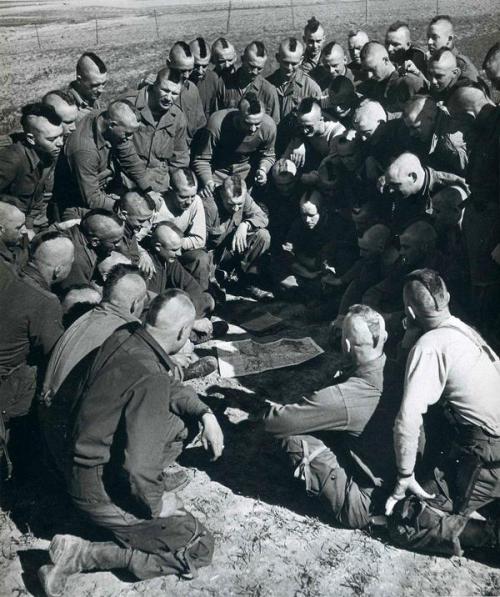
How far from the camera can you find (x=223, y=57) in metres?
8.03

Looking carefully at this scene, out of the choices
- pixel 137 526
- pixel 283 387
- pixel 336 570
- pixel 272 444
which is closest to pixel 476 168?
pixel 283 387

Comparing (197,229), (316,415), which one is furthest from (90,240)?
(316,415)

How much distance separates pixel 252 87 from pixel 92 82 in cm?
218

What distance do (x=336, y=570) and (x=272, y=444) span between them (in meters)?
1.23

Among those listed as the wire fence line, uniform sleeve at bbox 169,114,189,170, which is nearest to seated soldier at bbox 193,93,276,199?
uniform sleeve at bbox 169,114,189,170

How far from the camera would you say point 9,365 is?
406 cm

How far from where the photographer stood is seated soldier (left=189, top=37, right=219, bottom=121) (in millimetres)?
7691

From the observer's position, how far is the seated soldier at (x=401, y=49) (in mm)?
7781

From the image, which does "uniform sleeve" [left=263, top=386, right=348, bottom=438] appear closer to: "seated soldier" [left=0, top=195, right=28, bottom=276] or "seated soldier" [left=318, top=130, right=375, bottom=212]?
"seated soldier" [left=0, top=195, right=28, bottom=276]

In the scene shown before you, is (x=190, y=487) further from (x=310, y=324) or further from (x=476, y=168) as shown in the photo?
(x=476, y=168)

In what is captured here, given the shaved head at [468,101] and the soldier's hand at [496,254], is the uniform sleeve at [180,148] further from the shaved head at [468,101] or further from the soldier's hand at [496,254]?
the soldier's hand at [496,254]

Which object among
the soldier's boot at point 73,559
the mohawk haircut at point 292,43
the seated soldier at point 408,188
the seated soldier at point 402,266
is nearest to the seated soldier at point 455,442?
the seated soldier at point 402,266

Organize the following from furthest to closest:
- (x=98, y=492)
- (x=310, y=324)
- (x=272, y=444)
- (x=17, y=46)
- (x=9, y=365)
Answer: (x=17, y=46), (x=310, y=324), (x=272, y=444), (x=9, y=365), (x=98, y=492)

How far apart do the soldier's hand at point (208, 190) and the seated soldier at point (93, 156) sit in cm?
73
